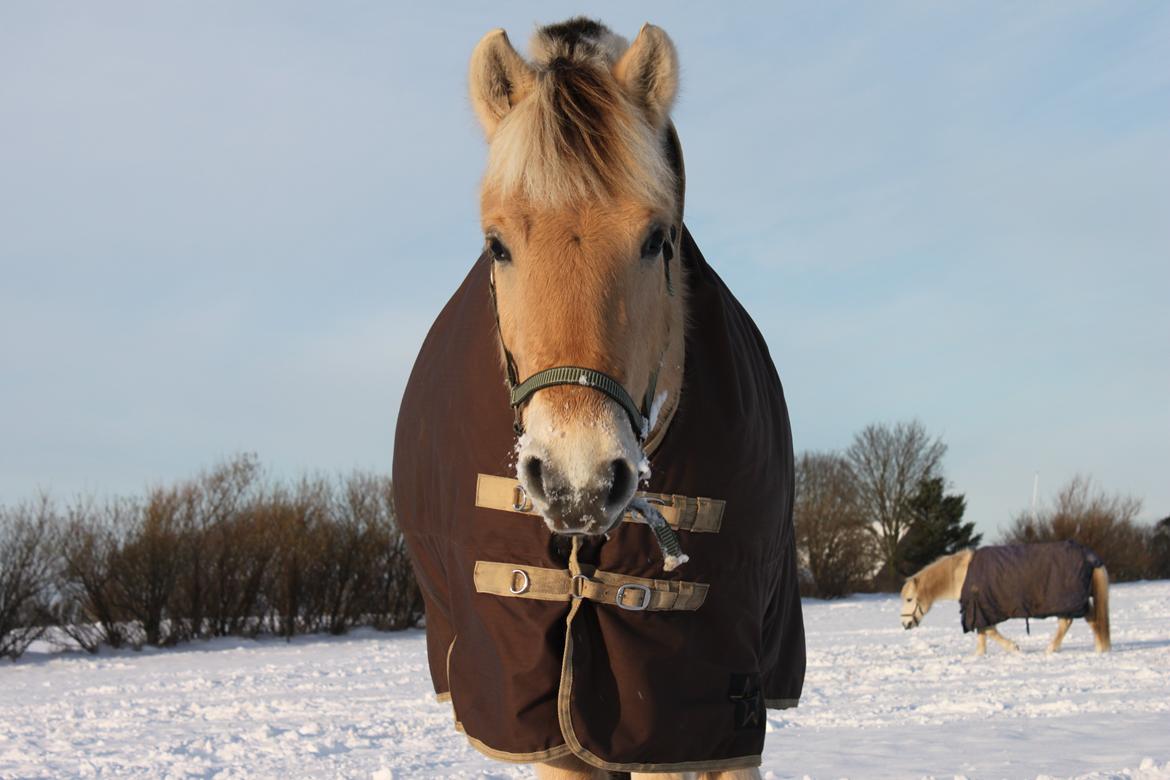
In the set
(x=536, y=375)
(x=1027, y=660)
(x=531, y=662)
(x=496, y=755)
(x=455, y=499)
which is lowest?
(x=1027, y=660)

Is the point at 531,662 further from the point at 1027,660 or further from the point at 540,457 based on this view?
the point at 1027,660

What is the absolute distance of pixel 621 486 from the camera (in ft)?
6.56

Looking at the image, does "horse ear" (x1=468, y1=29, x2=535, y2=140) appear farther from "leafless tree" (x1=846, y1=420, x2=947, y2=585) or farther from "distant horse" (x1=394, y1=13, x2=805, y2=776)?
"leafless tree" (x1=846, y1=420, x2=947, y2=585)

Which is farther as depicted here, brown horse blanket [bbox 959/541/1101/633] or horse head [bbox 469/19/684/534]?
brown horse blanket [bbox 959/541/1101/633]

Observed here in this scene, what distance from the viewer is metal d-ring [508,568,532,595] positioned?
258cm

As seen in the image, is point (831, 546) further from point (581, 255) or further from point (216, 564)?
point (581, 255)

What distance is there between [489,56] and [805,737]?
557cm

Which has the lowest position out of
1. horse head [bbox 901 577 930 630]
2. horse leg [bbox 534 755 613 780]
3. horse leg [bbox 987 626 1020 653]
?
horse leg [bbox 987 626 1020 653]

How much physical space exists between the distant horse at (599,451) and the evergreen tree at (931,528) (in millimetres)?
38717

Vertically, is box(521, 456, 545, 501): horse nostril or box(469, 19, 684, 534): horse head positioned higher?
box(469, 19, 684, 534): horse head

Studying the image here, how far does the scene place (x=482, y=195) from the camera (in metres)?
2.43

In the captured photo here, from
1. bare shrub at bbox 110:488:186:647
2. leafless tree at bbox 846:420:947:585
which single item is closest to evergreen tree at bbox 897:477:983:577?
leafless tree at bbox 846:420:947:585

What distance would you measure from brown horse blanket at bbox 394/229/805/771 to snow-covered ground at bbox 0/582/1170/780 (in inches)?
118

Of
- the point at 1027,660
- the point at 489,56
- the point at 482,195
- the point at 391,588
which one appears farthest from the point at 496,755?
the point at 391,588
